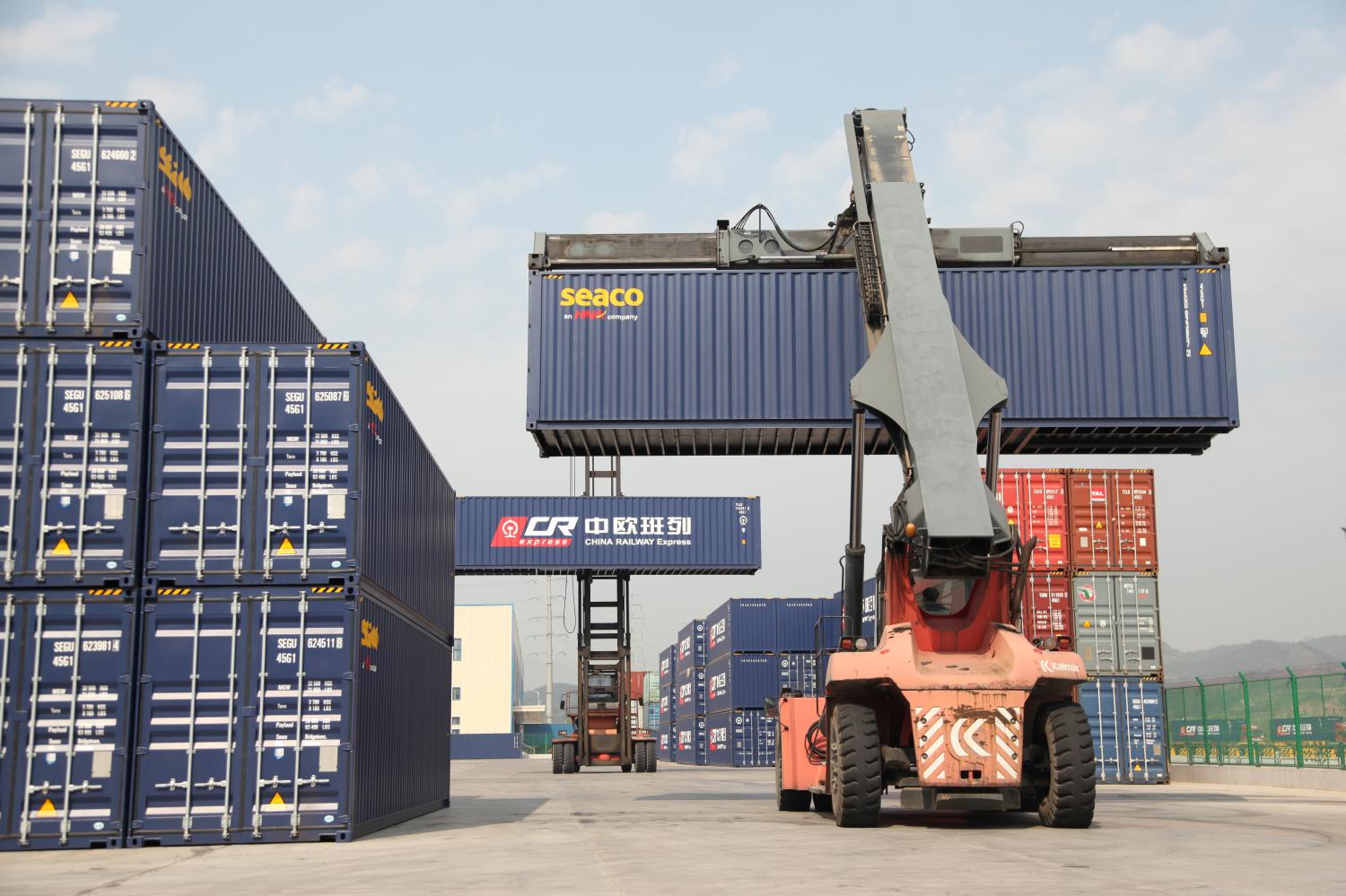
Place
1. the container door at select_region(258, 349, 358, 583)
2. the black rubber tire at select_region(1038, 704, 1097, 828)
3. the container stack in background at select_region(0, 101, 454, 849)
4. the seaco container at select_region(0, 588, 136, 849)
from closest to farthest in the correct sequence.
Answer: the seaco container at select_region(0, 588, 136, 849), the container stack in background at select_region(0, 101, 454, 849), the black rubber tire at select_region(1038, 704, 1097, 828), the container door at select_region(258, 349, 358, 583)

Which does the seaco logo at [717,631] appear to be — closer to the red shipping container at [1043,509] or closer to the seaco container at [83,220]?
the red shipping container at [1043,509]

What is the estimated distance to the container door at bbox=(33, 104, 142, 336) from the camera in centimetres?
1395

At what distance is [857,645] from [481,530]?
2842 centimetres

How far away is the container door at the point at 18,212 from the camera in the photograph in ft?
45.8

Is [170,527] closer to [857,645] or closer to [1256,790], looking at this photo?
[857,645]

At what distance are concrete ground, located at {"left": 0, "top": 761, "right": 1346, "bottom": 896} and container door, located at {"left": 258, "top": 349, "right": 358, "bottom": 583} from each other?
304cm

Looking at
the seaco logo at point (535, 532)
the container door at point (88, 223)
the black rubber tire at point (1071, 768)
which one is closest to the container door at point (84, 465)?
the container door at point (88, 223)

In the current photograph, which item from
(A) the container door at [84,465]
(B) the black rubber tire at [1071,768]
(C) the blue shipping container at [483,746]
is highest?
(A) the container door at [84,465]

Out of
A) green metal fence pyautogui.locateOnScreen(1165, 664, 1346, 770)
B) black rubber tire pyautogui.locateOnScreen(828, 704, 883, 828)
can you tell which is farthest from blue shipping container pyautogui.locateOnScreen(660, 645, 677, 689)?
black rubber tire pyautogui.locateOnScreen(828, 704, 883, 828)

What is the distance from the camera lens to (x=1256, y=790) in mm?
26641

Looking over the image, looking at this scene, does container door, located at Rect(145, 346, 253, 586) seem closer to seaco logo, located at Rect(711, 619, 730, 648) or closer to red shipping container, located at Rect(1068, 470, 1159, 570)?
red shipping container, located at Rect(1068, 470, 1159, 570)

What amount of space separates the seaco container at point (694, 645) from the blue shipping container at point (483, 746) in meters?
33.5

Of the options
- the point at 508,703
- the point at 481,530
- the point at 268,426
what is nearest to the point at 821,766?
the point at 268,426

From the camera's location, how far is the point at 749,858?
11.2 m
